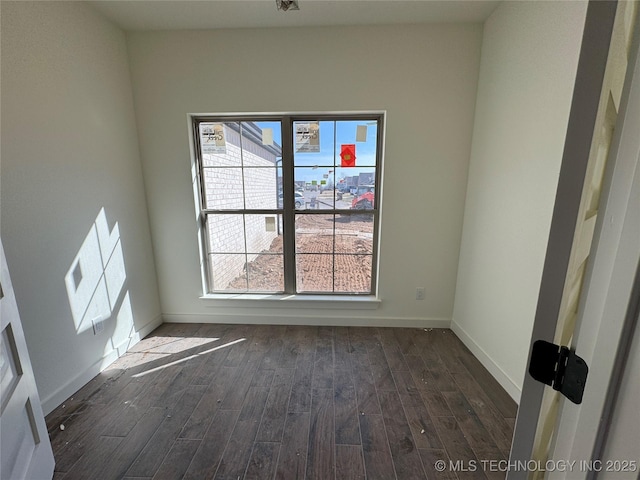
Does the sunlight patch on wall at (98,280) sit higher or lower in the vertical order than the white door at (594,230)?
lower

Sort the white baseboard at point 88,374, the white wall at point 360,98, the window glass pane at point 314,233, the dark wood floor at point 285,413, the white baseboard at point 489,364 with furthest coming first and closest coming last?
the window glass pane at point 314,233
the white wall at point 360,98
the white baseboard at point 489,364
the white baseboard at point 88,374
the dark wood floor at point 285,413

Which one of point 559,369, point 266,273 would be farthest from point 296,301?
point 559,369

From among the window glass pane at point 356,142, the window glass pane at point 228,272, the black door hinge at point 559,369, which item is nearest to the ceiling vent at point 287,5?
the window glass pane at point 356,142

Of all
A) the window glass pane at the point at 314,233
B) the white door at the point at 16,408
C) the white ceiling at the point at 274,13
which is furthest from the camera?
the window glass pane at the point at 314,233

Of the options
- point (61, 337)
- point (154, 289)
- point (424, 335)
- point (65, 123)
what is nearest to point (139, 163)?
point (65, 123)

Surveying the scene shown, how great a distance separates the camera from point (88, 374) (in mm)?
1936

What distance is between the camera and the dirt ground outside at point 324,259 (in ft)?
8.64

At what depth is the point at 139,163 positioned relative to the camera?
2443mm

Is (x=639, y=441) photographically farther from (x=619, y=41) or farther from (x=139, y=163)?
(x=139, y=163)

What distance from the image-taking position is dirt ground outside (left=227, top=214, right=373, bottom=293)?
2.63 meters

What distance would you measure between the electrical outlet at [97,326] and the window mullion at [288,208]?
1518mm

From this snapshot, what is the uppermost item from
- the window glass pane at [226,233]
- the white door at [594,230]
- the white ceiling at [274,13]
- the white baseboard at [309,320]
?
the white ceiling at [274,13]

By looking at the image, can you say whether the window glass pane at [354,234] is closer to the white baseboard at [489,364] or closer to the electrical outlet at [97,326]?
the white baseboard at [489,364]

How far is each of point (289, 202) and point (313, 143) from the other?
23.6 inches
